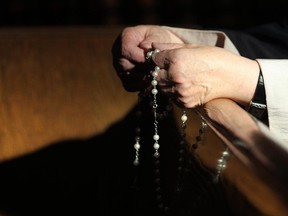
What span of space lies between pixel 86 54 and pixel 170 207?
1.37ft

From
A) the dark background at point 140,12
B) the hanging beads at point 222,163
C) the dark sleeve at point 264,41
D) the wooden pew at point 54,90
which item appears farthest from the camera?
the dark background at point 140,12

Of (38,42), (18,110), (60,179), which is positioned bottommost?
(60,179)

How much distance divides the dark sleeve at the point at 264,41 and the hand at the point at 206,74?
0.62ft

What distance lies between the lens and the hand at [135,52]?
0.52m

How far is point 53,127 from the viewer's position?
79 cm

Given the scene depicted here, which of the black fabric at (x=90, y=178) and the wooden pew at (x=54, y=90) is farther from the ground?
the wooden pew at (x=54, y=90)

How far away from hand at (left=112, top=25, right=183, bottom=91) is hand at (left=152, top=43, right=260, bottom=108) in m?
0.07

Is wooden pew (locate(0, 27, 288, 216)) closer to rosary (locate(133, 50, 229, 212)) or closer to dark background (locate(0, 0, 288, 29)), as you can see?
rosary (locate(133, 50, 229, 212))

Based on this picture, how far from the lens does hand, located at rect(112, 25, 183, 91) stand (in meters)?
0.52

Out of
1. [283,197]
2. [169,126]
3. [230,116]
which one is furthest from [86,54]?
[283,197]

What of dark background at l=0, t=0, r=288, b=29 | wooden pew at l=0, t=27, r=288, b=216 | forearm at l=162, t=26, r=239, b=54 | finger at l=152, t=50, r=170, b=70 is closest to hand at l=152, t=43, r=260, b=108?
finger at l=152, t=50, r=170, b=70

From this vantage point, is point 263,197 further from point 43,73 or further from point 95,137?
point 43,73

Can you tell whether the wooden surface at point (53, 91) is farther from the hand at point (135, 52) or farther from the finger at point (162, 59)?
the finger at point (162, 59)

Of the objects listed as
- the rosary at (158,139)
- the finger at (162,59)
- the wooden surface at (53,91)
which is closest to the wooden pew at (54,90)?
the wooden surface at (53,91)
